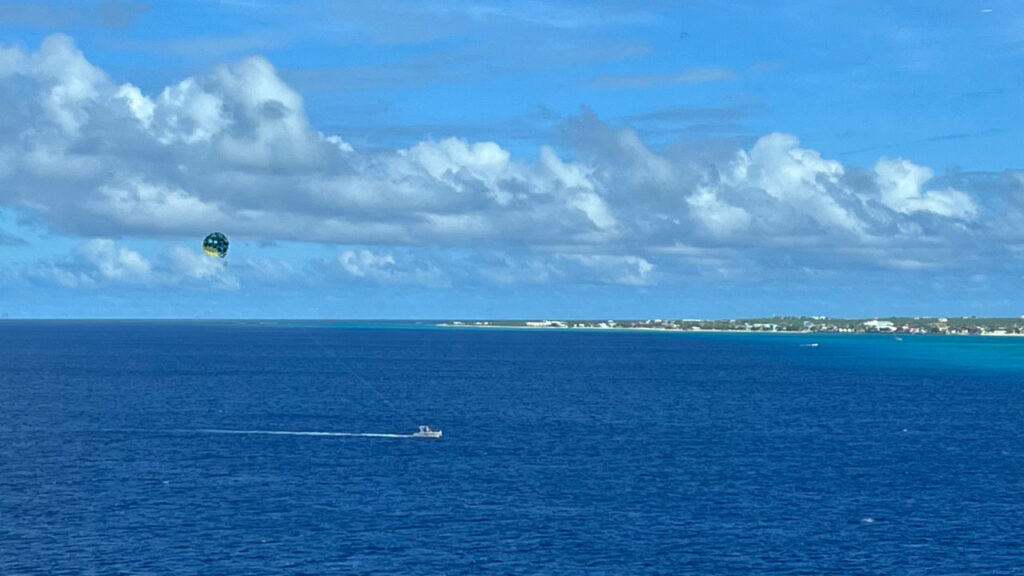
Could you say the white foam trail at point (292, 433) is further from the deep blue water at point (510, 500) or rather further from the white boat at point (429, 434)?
the deep blue water at point (510, 500)

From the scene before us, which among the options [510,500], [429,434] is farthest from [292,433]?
[510,500]


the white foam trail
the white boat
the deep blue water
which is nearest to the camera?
the deep blue water

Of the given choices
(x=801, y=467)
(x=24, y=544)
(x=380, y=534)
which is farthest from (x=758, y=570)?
(x=24, y=544)

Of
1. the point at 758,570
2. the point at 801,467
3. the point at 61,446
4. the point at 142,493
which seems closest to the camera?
the point at 758,570

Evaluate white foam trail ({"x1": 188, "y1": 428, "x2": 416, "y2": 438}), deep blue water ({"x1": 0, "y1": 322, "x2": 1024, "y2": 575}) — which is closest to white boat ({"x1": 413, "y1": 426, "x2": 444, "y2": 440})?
white foam trail ({"x1": 188, "y1": 428, "x2": 416, "y2": 438})

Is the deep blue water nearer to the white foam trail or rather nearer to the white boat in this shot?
the white boat

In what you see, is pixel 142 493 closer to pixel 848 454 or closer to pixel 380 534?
pixel 380 534

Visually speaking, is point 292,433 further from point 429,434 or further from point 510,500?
point 510,500

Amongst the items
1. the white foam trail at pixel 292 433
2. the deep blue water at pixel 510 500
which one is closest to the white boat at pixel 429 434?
the white foam trail at pixel 292 433

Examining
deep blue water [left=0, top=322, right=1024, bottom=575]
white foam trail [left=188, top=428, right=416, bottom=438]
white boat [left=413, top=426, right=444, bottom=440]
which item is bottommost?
deep blue water [left=0, top=322, right=1024, bottom=575]

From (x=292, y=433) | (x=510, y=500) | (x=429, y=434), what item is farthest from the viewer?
(x=292, y=433)

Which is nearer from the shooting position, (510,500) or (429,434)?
(510,500)
